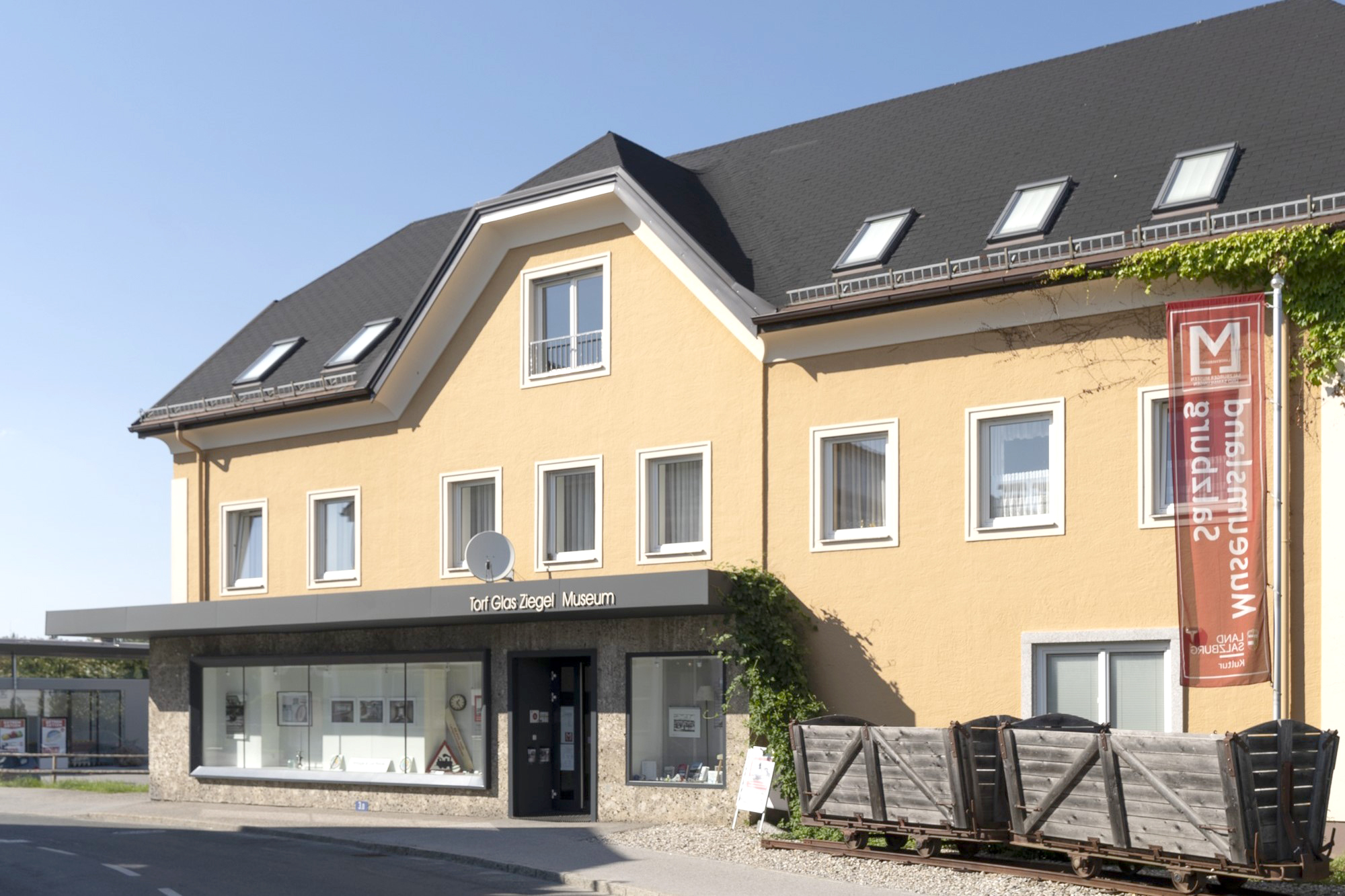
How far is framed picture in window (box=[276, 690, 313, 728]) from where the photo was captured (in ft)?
76.9

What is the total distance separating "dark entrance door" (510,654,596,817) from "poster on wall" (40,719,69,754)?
100 ft

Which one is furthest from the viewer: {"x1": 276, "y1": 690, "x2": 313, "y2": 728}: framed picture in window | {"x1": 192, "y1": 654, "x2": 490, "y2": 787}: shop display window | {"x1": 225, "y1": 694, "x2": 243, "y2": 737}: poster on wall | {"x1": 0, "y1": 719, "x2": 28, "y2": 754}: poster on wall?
{"x1": 0, "y1": 719, "x2": 28, "y2": 754}: poster on wall

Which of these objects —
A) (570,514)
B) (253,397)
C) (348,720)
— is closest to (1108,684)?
(570,514)

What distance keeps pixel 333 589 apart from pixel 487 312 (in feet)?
16.5

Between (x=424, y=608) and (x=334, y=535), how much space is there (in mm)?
3882

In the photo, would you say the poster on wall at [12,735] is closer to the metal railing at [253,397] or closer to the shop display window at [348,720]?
the metal railing at [253,397]

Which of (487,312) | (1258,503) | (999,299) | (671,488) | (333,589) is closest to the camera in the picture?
(1258,503)

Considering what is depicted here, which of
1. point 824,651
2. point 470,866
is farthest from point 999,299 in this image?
point 470,866

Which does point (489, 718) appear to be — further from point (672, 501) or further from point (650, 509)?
point (672, 501)

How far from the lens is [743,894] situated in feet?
42.6

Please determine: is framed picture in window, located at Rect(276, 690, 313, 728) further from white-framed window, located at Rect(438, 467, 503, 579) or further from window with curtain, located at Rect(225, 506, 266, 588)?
white-framed window, located at Rect(438, 467, 503, 579)

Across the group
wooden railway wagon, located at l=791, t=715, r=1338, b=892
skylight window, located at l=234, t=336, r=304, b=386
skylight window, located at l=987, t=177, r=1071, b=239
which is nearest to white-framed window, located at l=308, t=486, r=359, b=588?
skylight window, located at l=234, t=336, r=304, b=386

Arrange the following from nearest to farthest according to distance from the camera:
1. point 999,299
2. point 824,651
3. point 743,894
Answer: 1. point 743,894
2. point 999,299
3. point 824,651

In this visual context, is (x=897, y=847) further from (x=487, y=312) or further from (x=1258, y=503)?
(x=487, y=312)
